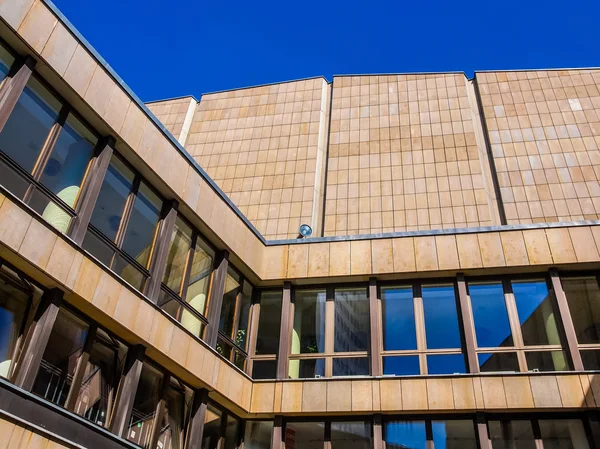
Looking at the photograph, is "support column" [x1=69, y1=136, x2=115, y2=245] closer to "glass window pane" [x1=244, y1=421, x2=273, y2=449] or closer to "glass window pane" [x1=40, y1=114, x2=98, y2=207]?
"glass window pane" [x1=40, y1=114, x2=98, y2=207]

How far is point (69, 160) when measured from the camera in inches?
444

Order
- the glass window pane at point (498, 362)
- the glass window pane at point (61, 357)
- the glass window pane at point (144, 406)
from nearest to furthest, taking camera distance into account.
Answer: the glass window pane at point (61, 357) → the glass window pane at point (144, 406) → the glass window pane at point (498, 362)

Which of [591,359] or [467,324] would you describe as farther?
[467,324]

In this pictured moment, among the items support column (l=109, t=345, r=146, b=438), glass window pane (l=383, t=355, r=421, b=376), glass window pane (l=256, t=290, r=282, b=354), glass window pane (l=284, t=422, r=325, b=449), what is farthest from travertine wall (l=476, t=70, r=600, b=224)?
support column (l=109, t=345, r=146, b=438)

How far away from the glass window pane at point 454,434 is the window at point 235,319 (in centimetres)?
570

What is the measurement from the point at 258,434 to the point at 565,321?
29.9ft

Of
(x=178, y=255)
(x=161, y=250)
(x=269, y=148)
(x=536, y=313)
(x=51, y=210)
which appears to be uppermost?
(x=269, y=148)

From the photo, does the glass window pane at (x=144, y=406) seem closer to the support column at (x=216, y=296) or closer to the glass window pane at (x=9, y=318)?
the support column at (x=216, y=296)

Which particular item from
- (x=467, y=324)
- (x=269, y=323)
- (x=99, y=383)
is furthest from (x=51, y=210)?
(x=467, y=324)

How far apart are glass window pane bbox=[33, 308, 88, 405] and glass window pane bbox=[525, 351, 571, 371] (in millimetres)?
11356

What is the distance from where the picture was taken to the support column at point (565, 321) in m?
14.2

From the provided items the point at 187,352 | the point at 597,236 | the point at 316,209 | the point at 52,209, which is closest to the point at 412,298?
the point at 597,236

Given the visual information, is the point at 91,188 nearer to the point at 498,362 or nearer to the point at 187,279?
the point at 187,279

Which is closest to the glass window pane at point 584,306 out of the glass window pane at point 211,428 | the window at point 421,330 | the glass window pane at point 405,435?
the window at point 421,330
